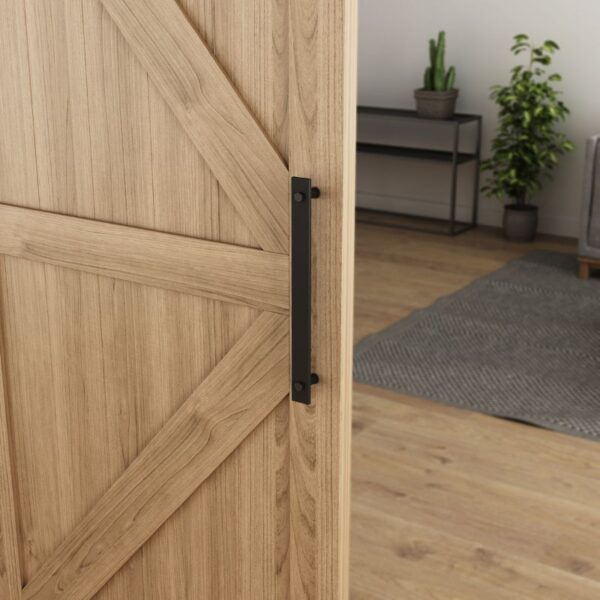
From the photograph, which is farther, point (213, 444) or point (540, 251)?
point (540, 251)

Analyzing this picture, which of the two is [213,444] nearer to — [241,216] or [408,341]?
[241,216]

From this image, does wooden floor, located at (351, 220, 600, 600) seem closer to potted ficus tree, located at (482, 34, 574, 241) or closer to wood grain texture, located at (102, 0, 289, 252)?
wood grain texture, located at (102, 0, 289, 252)

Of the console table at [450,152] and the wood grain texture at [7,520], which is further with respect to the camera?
the console table at [450,152]

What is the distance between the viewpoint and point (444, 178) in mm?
5754

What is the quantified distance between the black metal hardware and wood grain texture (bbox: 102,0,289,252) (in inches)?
1.1

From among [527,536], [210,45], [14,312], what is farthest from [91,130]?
[527,536]

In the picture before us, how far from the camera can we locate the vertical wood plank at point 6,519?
1715 millimetres

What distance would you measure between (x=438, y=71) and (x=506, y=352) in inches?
89.2

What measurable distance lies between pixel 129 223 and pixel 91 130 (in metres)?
0.15

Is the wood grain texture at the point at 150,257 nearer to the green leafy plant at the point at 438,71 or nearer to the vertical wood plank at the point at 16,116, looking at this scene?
the vertical wood plank at the point at 16,116

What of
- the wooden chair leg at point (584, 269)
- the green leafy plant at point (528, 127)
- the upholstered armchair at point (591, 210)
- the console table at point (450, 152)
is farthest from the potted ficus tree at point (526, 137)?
the wooden chair leg at point (584, 269)

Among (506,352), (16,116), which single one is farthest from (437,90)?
(16,116)

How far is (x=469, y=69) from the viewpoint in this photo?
5.51 m

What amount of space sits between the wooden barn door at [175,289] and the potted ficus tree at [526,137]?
12.6 feet
